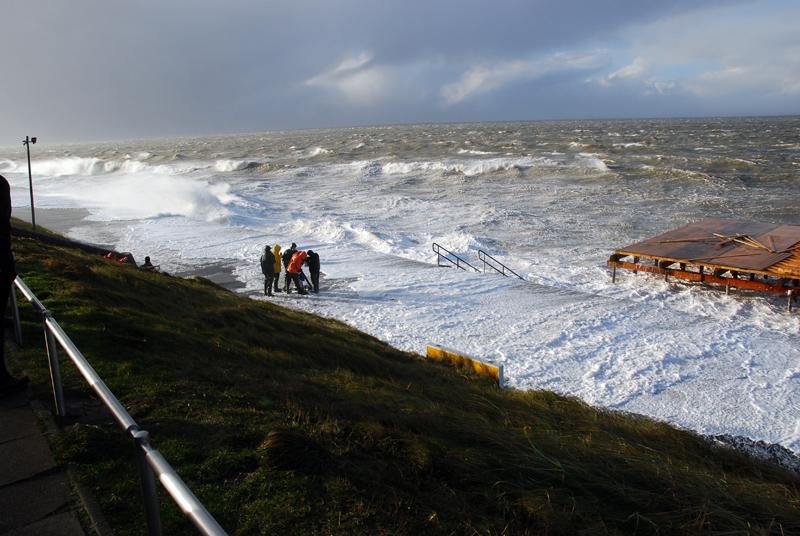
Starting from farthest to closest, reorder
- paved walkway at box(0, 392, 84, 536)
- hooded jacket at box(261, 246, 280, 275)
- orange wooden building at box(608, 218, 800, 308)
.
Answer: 1. hooded jacket at box(261, 246, 280, 275)
2. orange wooden building at box(608, 218, 800, 308)
3. paved walkway at box(0, 392, 84, 536)

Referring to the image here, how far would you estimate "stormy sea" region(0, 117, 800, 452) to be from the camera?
1088cm

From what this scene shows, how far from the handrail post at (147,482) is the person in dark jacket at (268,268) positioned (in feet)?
49.2

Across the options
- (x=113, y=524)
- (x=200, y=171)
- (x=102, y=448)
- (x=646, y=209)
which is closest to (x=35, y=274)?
(x=102, y=448)

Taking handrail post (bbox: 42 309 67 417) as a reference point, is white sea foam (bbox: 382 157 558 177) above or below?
above

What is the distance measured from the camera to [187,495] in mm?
1726

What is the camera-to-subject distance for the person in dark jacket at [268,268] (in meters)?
17.0

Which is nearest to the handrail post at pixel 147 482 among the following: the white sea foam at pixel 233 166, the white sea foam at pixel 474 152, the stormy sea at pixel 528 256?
the stormy sea at pixel 528 256

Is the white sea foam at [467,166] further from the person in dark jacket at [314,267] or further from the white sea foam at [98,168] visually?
the person in dark jacket at [314,267]

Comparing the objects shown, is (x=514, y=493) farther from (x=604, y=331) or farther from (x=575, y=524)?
(x=604, y=331)

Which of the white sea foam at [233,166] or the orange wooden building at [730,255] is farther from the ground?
the white sea foam at [233,166]

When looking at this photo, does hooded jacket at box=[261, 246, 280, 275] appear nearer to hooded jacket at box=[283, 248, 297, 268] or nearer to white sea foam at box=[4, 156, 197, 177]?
hooded jacket at box=[283, 248, 297, 268]

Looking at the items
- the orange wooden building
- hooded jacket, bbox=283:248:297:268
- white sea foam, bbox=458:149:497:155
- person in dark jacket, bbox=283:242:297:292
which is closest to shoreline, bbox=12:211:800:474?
person in dark jacket, bbox=283:242:297:292

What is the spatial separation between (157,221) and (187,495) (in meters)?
32.8

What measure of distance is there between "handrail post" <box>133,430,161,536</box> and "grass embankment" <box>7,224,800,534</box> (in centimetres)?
77
